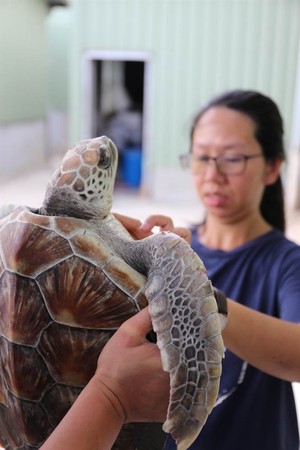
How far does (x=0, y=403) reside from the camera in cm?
83

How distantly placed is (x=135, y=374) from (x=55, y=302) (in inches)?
6.2

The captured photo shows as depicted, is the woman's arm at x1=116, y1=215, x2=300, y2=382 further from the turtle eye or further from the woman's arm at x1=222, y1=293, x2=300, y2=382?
the turtle eye

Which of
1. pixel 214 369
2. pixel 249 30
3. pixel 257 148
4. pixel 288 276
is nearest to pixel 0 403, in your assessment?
pixel 214 369

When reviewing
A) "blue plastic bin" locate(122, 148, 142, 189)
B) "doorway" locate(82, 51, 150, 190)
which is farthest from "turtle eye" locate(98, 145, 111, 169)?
"blue plastic bin" locate(122, 148, 142, 189)

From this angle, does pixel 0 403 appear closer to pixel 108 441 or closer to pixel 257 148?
pixel 108 441

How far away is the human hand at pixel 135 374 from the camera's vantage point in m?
0.65

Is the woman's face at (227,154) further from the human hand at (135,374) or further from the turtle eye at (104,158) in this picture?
the human hand at (135,374)

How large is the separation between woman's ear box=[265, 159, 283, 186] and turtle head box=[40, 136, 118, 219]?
2.13 feet

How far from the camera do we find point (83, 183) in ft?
2.59

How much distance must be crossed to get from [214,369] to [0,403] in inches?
14.5

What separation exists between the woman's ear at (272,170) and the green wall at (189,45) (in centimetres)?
409

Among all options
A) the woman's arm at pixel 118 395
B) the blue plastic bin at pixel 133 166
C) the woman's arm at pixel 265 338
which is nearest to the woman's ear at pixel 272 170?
the woman's arm at pixel 265 338

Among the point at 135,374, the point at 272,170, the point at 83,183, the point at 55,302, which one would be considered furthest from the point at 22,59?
the point at 135,374

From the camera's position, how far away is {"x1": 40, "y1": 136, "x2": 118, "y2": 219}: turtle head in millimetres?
791
